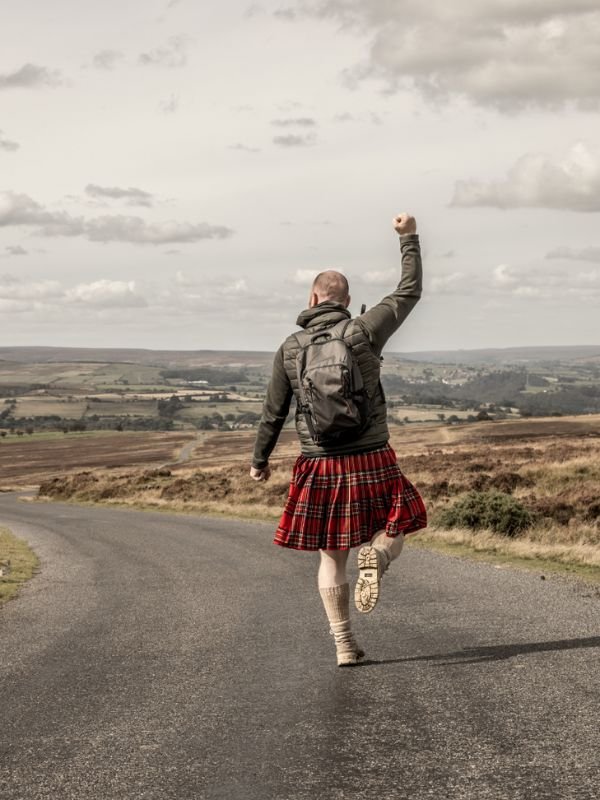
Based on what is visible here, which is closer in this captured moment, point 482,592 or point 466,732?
point 466,732

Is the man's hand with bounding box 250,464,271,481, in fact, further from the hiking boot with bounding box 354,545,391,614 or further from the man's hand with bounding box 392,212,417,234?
the man's hand with bounding box 392,212,417,234

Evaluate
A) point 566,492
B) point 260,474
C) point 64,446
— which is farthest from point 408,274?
point 64,446

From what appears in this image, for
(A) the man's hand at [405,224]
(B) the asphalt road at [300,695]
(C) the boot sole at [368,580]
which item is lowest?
(B) the asphalt road at [300,695]

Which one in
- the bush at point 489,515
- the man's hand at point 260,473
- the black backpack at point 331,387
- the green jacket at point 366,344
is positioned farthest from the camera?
the bush at point 489,515

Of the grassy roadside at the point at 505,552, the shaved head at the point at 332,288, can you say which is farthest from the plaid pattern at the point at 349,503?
the grassy roadside at the point at 505,552

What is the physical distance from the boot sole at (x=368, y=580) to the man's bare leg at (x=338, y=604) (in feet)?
0.57

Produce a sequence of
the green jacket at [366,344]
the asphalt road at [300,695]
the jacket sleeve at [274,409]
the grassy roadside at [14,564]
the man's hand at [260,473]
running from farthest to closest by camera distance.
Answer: the grassy roadside at [14,564]
the man's hand at [260,473]
the jacket sleeve at [274,409]
the green jacket at [366,344]
the asphalt road at [300,695]

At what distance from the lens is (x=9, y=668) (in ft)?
22.2

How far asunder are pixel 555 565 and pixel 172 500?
78.8 ft

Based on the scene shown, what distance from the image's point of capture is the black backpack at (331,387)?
5922 mm

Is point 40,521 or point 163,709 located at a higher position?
point 163,709

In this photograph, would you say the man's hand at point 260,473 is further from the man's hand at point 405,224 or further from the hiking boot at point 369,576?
the man's hand at point 405,224

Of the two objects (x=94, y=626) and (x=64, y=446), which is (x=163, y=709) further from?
(x=64, y=446)

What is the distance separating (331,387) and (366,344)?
1.44ft
